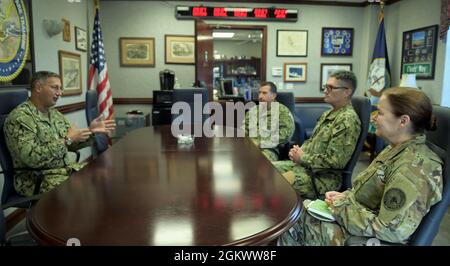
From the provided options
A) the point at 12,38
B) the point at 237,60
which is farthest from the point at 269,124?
the point at 237,60

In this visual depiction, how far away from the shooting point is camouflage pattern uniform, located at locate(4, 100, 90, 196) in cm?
211

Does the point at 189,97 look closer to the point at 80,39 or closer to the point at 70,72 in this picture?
the point at 70,72

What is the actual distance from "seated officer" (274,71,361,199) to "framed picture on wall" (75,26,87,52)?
3523mm

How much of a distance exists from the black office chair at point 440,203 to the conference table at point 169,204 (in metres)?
0.49

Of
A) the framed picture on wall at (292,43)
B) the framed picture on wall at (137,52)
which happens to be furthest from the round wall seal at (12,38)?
the framed picture on wall at (292,43)

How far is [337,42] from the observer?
5.88 meters

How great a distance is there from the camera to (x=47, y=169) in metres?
2.22

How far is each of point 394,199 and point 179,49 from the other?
4.88 metres

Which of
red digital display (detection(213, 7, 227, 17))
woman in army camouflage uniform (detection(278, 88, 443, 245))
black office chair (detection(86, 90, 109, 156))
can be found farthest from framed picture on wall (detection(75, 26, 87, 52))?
woman in army camouflage uniform (detection(278, 88, 443, 245))

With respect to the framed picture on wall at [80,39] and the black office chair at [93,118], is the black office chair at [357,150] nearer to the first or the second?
the black office chair at [93,118]

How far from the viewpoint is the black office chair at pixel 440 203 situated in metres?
1.29

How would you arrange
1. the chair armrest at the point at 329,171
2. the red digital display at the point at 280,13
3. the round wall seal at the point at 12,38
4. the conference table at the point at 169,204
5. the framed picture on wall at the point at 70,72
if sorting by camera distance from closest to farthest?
the conference table at the point at 169,204, the chair armrest at the point at 329,171, the round wall seal at the point at 12,38, the framed picture on wall at the point at 70,72, the red digital display at the point at 280,13

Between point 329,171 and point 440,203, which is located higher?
point 440,203
